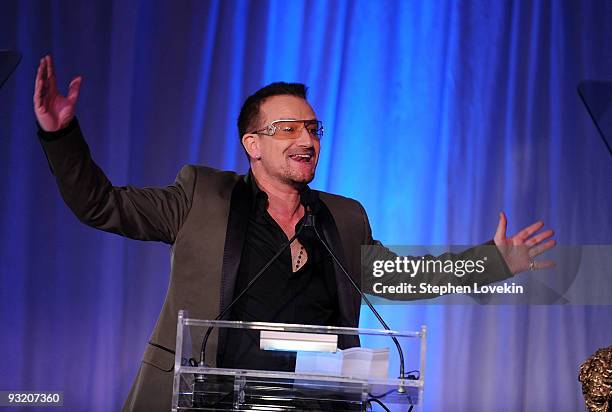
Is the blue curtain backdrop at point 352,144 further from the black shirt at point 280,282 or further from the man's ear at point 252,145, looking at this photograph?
the black shirt at point 280,282

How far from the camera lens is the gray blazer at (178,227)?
7.54 ft

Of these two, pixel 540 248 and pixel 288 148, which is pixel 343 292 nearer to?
pixel 288 148

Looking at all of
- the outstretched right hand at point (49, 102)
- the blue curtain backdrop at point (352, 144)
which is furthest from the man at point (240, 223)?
the blue curtain backdrop at point (352, 144)

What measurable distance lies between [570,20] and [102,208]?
8.67ft

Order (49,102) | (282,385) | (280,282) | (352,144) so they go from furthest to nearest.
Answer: (352,144)
(280,282)
(49,102)
(282,385)

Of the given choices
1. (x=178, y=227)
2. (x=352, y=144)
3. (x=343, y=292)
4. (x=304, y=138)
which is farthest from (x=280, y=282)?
(x=352, y=144)

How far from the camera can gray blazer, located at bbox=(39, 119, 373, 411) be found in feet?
7.54

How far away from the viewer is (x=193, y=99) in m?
3.82

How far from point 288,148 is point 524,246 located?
81cm

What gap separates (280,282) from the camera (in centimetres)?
256

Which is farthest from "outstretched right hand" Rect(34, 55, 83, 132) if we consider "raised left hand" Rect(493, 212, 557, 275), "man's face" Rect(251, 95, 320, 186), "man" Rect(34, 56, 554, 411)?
"raised left hand" Rect(493, 212, 557, 275)

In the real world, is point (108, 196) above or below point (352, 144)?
below

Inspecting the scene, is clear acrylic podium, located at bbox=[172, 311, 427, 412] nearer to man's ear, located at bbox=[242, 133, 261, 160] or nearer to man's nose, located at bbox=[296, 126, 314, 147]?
man's nose, located at bbox=[296, 126, 314, 147]

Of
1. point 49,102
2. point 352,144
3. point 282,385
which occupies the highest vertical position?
point 352,144
